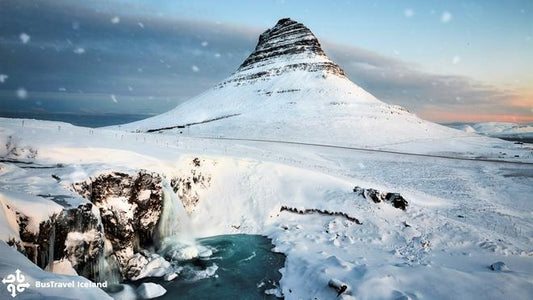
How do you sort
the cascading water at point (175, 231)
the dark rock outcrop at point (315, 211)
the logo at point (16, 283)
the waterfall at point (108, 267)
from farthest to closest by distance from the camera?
1. the dark rock outcrop at point (315, 211)
2. the cascading water at point (175, 231)
3. the waterfall at point (108, 267)
4. the logo at point (16, 283)

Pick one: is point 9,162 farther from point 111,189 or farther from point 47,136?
point 111,189

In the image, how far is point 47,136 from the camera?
16.4 m

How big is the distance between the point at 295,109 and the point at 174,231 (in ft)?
241

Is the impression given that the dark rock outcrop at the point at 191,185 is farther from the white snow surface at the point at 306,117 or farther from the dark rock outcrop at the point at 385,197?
the white snow surface at the point at 306,117

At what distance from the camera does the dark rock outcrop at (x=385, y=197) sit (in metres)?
19.6

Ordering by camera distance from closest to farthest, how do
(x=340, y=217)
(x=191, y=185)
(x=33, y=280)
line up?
(x=33, y=280) → (x=340, y=217) → (x=191, y=185)

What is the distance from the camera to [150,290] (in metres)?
11.1

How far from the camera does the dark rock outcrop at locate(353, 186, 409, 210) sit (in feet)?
64.3

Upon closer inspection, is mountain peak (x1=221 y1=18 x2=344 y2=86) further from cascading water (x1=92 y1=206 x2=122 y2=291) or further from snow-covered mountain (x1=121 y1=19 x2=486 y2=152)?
cascading water (x1=92 y1=206 x2=122 y2=291)

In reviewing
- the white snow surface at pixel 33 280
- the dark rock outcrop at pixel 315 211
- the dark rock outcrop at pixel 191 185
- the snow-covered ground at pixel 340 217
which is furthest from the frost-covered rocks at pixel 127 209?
the dark rock outcrop at pixel 315 211

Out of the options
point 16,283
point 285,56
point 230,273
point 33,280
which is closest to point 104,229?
point 230,273

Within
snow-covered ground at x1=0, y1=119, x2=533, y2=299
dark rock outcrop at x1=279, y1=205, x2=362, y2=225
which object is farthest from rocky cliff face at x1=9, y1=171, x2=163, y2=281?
dark rock outcrop at x1=279, y1=205, x2=362, y2=225

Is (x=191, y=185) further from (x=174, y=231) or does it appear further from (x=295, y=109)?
(x=295, y=109)

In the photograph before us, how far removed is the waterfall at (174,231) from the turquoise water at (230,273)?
2.05ft
